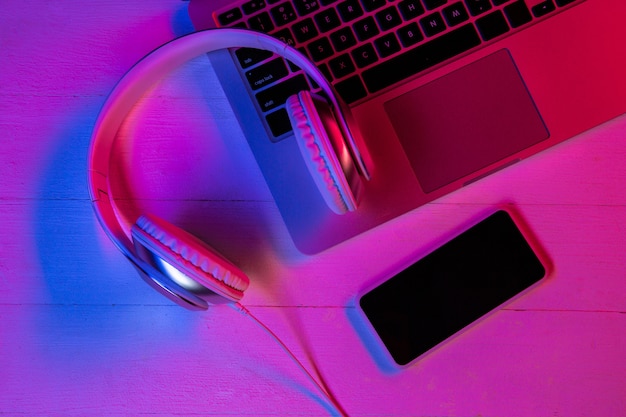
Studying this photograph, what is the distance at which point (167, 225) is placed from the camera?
54 cm

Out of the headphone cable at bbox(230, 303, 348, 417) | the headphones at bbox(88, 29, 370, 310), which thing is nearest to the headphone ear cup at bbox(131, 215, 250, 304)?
the headphones at bbox(88, 29, 370, 310)

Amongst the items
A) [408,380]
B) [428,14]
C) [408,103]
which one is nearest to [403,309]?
[408,380]

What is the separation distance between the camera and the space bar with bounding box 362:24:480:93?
593mm

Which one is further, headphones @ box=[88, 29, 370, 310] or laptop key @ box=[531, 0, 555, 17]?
laptop key @ box=[531, 0, 555, 17]

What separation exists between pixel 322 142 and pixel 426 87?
→ 0.21 m

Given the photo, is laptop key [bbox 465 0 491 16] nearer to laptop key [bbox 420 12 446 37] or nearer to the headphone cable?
laptop key [bbox 420 12 446 37]

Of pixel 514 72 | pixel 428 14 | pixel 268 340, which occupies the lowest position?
pixel 268 340

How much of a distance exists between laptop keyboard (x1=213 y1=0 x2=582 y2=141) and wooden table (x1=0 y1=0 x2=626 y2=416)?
9 centimetres

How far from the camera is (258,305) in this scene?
0.64 meters

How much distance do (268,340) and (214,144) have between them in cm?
27

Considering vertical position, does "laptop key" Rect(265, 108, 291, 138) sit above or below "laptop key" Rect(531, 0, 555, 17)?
above

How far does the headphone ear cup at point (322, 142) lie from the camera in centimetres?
47

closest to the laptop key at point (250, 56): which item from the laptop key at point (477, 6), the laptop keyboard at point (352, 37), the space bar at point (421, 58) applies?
the laptop keyboard at point (352, 37)

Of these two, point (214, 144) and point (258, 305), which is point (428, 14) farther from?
point (258, 305)
